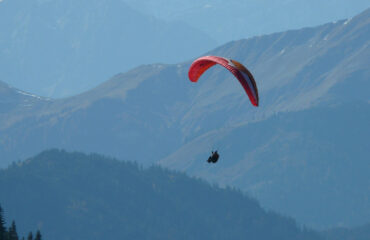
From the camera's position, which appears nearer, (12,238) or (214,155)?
(214,155)

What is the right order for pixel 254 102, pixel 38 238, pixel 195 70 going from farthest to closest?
pixel 38 238 → pixel 195 70 → pixel 254 102

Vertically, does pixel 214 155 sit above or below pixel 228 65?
below

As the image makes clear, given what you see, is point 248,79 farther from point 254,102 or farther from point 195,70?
point 195,70

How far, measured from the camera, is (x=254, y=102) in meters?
82.2

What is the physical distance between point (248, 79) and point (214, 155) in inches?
420

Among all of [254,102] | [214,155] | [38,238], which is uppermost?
[38,238]

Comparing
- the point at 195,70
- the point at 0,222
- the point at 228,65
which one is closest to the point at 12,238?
the point at 0,222

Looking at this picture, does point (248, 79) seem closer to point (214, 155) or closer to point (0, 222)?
point (214, 155)

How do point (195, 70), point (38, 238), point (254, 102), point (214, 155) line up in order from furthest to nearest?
point (38, 238) → point (195, 70) → point (254, 102) → point (214, 155)

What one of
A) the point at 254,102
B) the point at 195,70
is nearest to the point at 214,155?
the point at 254,102

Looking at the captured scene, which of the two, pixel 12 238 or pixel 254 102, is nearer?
pixel 254 102

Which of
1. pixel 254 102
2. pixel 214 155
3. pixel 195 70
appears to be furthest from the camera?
pixel 195 70

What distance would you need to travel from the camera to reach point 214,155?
76.2 metres

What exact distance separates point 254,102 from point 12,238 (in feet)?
152
